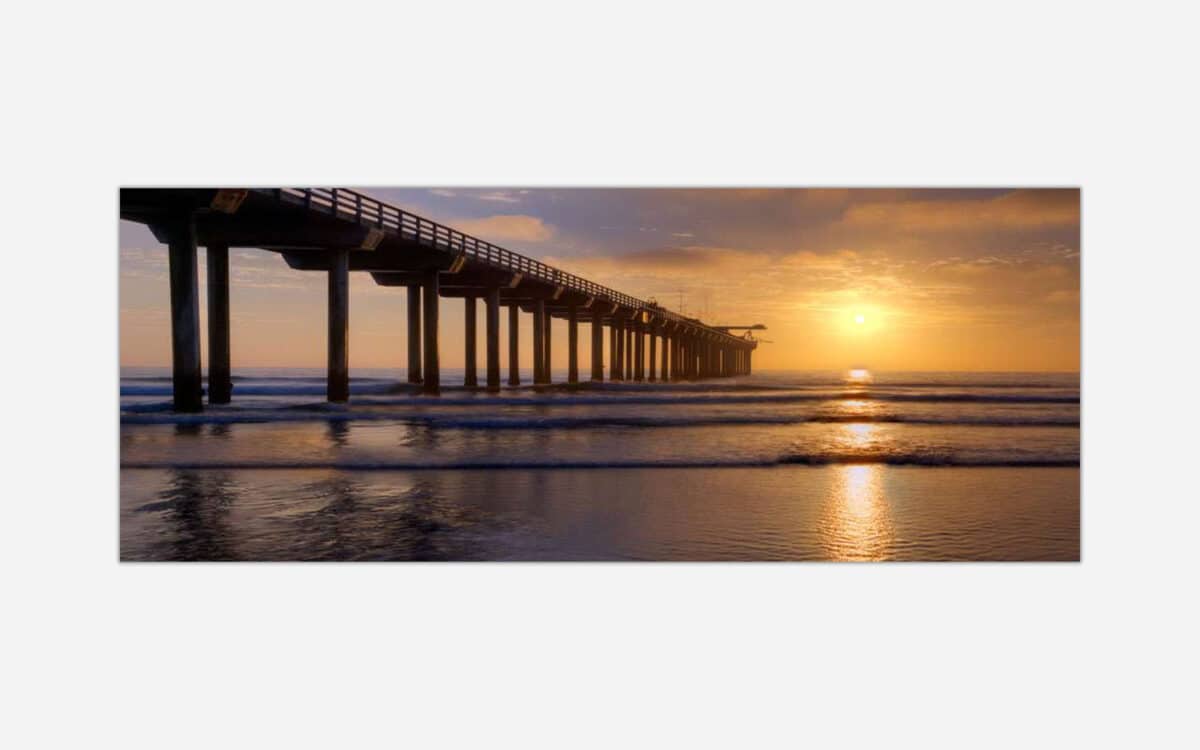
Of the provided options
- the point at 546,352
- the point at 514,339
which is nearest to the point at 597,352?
the point at 546,352

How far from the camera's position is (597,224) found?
1084cm

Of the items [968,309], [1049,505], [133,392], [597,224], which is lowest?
[1049,505]

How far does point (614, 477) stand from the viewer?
33.9 ft

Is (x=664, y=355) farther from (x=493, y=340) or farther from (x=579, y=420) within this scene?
(x=579, y=420)

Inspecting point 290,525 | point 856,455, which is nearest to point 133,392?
point 290,525

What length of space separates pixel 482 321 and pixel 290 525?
25589 mm

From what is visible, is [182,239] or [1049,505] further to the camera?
[182,239]

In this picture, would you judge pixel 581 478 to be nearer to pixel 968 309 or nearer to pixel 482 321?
pixel 968 309

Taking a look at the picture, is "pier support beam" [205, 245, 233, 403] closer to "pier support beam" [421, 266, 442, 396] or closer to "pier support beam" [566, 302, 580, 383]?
"pier support beam" [421, 266, 442, 396]

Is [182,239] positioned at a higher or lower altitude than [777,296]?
higher

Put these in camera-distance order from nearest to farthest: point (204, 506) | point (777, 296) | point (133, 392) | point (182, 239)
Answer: point (204, 506)
point (133, 392)
point (777, 296)
point (182, 239)

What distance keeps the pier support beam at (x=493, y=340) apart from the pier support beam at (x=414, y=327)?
80.4 inches

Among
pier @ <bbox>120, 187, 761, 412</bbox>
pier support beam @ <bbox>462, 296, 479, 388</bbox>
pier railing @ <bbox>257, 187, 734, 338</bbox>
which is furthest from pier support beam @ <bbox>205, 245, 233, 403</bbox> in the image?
pier support beam @ <bbox>462, 296, 479, 388</bbox>

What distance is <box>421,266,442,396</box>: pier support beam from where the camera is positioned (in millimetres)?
22598
